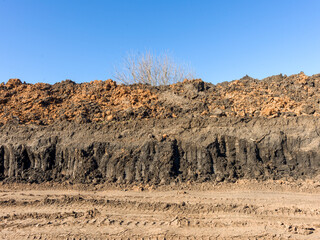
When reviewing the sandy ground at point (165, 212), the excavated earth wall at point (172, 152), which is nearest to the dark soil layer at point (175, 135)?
the excavated earth wall at point (172, 152)

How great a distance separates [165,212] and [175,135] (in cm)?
279

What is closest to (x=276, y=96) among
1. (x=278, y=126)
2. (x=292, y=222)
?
(x=278, y=126)

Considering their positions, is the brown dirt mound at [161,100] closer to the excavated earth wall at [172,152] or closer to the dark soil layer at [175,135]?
the dark soil layer at [175,135]

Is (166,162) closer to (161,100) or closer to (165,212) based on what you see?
(165,212)

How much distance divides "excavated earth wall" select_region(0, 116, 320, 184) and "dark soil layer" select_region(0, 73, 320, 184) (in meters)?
0.03

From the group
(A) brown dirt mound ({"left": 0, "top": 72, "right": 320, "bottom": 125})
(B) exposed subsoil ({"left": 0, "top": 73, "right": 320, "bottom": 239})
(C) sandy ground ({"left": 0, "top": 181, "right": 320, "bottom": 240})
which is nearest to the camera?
(C) sandy ground ({"left": 0, "top": 181, "right": 320, "bottom": 240})

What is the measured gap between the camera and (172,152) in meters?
Result: 7.05

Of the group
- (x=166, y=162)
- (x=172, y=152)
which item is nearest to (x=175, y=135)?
(x=172, y=152)

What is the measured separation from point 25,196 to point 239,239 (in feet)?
16.9

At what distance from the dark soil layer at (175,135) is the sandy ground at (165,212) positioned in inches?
24.0

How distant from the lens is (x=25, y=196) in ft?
21.0

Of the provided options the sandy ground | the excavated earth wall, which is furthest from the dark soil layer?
the sandy ground

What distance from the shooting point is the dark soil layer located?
6.97 m

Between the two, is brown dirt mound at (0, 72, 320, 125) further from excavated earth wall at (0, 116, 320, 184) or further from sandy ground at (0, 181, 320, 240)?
sandy ground at (0, 181, 320, 240)
